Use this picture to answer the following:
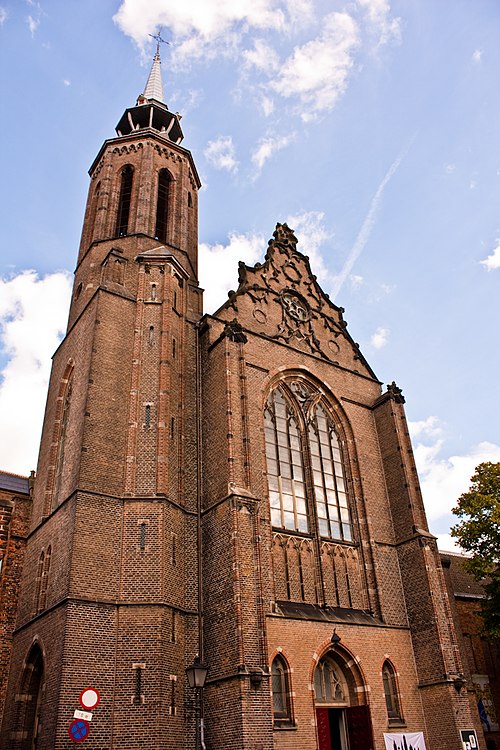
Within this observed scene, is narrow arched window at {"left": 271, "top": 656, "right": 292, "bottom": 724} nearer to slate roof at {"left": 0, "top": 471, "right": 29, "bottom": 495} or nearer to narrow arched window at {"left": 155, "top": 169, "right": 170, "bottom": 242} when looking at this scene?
slate roof at {"left": 0, "top": 471, "right": 29, "bottom": 495}

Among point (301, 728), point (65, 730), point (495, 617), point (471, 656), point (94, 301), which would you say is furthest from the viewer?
point (471, 656)

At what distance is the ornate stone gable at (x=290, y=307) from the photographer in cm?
2525

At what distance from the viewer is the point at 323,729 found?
18.1 m

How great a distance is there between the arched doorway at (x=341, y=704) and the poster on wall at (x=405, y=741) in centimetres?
66

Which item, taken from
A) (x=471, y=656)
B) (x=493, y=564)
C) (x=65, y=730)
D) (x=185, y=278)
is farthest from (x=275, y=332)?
(x=471, y=656)

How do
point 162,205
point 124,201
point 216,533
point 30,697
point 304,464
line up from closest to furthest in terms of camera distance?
point 30,697 → point 216,533 → point 304,464 → point 124,201 → point 162,205

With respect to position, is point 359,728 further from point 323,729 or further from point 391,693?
point 391,693

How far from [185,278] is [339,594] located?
13216mm

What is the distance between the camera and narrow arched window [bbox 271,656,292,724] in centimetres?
1741

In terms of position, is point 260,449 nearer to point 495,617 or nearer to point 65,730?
point 65,730

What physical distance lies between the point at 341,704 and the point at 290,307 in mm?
15209

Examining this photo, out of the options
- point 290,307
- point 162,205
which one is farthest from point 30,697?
point 162,205

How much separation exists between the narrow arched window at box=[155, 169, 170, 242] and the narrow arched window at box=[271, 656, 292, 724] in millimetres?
17511

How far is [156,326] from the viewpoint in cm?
2234
